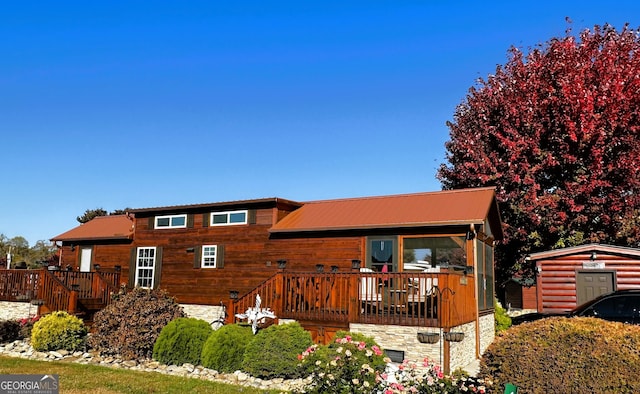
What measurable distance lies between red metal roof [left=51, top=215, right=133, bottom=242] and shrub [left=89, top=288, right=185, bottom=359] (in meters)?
6.51

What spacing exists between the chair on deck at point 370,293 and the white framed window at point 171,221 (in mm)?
8432

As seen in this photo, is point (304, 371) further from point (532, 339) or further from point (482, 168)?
point (482, 168)

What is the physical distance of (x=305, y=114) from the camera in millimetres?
22938

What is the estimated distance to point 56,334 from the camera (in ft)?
42.3

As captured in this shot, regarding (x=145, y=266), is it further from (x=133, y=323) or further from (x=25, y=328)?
(x=133, y=323)

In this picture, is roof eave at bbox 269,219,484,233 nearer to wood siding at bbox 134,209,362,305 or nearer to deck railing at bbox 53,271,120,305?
wood siding at bbox 134,209,362,305

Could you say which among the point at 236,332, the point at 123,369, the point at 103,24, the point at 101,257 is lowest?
the point at 123,369

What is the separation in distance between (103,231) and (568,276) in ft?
59.4

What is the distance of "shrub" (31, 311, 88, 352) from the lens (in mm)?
12789

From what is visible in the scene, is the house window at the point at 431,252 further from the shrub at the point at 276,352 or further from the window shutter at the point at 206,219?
the window shutter at the point at 206,219

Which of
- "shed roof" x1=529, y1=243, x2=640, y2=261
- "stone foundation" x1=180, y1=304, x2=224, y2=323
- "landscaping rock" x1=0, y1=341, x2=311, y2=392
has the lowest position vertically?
"landscaping rock" x1=0, y1=341, x2=311, y2=392

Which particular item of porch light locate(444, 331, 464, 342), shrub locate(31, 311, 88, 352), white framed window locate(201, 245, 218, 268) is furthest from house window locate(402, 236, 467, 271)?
shrub locate(31, 311, 88, 352)

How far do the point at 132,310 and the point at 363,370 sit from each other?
7982 millimetres

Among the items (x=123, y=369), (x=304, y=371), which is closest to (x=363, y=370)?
(x=304, y=371)
